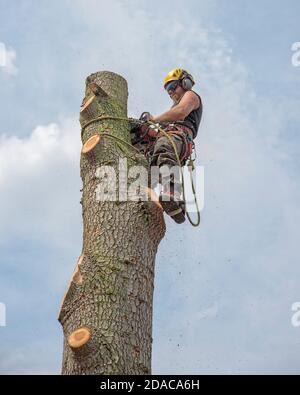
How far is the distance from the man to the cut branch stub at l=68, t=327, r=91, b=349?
55.6 inches

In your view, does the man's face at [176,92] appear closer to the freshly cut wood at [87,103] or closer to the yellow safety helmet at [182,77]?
the yellow safety helmet at [182,77]

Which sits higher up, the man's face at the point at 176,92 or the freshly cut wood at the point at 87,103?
the man's face at the point at 176,92

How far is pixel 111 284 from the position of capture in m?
4.14

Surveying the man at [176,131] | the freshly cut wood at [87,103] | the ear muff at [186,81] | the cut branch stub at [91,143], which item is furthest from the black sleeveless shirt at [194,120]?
the cut branch stub at [91,143]

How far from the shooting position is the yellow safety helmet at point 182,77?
621 cm

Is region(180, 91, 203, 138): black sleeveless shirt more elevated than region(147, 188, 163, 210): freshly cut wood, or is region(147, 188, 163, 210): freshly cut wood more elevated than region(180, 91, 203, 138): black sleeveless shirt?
region(180, 91, 203, 138): black sleeveless shirt

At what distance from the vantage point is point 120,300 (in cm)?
409

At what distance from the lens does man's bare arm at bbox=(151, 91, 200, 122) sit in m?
5.78

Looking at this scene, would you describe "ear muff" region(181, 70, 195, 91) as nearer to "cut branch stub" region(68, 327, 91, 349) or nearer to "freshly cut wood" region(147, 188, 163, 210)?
"freshly cut wood" region(147, 188, 163, 210)

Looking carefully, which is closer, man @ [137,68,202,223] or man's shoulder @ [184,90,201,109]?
man @ [137,68,202,223]

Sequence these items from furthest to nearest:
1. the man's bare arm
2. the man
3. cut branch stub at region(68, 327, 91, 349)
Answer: the man's bare arm, the man, cut branch stub at region(68, 327, 91, 349)

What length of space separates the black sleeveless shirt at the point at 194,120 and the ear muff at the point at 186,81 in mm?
255

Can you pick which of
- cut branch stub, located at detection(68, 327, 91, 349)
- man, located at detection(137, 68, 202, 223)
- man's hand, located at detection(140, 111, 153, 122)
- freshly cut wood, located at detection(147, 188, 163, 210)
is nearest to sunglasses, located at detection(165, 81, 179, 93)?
man, located at detection(137, 68, 202, 223)
